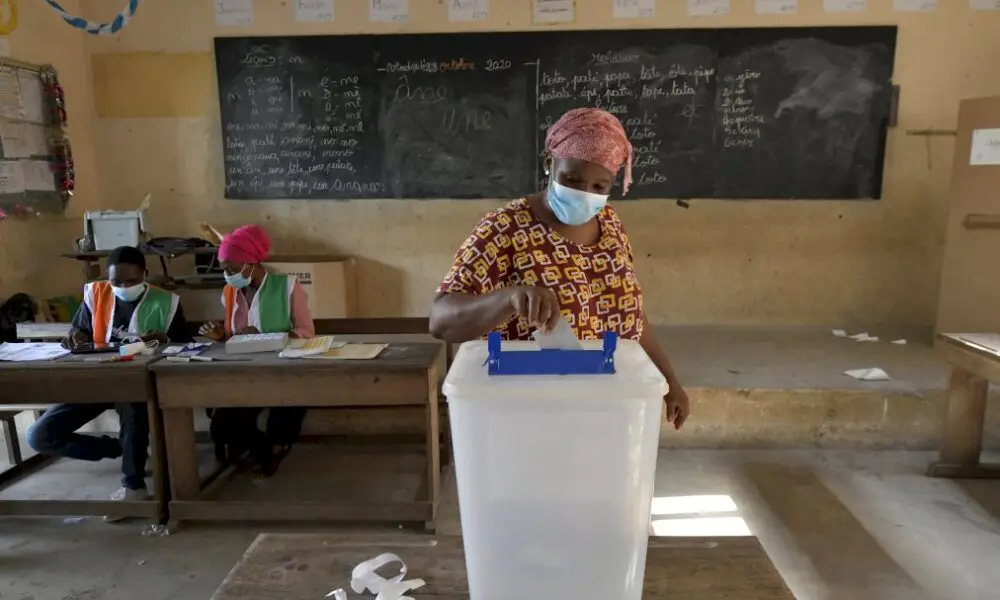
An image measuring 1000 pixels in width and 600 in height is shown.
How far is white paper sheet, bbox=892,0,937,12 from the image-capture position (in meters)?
3.90

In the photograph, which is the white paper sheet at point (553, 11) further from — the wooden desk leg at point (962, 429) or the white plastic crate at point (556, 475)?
the white plastic crate at point (556, 475)

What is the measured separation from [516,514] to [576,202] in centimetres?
64

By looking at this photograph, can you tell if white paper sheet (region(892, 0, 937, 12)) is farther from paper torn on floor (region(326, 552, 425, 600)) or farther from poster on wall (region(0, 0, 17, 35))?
poster on wall (region(0, 0, 17, 35))

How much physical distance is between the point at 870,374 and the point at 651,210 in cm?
161

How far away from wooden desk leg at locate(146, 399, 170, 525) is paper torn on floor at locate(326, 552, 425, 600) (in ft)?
6.19

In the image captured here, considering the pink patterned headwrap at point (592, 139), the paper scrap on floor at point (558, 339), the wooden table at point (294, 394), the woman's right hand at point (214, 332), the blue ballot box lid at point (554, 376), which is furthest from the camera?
the woman's right hand at point (214, 332)

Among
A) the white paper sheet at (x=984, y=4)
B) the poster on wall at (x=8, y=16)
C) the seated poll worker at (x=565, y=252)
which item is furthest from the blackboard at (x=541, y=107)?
the seated poll worker at (x=565, y=252)

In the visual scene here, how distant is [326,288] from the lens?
3986 millimetres

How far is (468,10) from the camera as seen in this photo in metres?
4.00

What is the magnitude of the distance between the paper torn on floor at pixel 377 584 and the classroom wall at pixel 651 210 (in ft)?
11.2

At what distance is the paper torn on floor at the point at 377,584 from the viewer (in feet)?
2.89

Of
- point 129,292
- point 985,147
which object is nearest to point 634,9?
point 985,147

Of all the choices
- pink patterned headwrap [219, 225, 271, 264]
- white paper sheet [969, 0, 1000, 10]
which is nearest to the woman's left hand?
pink patterned headwrap [219, 225, 271, 264]

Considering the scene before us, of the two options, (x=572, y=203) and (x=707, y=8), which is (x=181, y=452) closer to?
(x=572, y=203)
